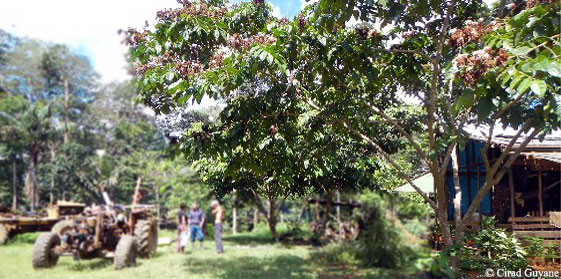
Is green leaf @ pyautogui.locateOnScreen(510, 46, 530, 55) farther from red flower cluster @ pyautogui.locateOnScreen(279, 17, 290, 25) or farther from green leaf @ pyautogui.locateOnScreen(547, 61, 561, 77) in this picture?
red flower cluster @ pyautogui.locateOnScreen(279, 17, 290, 25)

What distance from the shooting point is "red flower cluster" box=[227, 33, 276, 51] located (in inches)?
175

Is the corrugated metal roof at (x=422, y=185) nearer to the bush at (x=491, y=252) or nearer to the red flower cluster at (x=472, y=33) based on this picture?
the bush at (x=491, y=252)

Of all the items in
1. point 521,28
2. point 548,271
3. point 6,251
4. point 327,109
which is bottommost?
point 6,251

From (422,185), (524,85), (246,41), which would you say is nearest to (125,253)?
(422,185)

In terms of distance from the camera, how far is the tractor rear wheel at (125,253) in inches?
411

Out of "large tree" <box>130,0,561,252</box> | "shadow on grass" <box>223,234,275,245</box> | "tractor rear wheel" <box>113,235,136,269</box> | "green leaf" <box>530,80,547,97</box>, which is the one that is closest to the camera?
"green leaf" <box>530,80,547,97</box>

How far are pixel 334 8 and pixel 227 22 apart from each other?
1.35m

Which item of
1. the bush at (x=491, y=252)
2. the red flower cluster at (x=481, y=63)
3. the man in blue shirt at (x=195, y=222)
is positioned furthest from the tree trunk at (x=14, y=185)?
the red flower cluster at (x=481, y=63)

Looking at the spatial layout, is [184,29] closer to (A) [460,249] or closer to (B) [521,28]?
(B) [521,28]

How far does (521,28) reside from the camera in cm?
358

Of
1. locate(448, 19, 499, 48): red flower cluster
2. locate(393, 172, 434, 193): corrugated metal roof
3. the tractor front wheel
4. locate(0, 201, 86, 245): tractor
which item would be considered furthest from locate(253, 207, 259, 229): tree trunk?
locate(448, 19, 499, 48): red flower cluster

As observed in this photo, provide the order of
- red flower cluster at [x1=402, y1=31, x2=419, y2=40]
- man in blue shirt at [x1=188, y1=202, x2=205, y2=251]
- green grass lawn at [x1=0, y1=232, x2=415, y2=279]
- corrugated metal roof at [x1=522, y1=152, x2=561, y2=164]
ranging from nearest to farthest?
red flower cluster at [x1=402, y1=31, x2=419, y2=40]
corrugated metal roof at [x1=522, y1=152, x2=561, y2=164]
green grass lawn at [x1=0, y1=232, x2=415, y2=279]
man in blue shirt at [x1=188, y1=202, x2=205, y2=251]

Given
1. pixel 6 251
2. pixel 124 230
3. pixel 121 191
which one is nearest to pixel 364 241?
pixel 124 230

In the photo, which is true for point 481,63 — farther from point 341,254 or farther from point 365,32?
point 341,254
